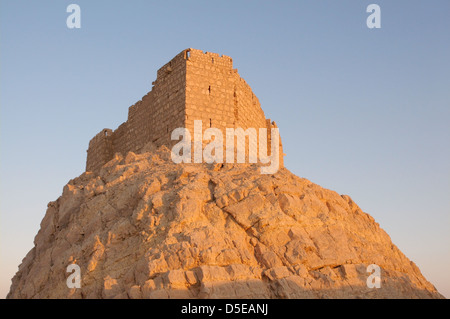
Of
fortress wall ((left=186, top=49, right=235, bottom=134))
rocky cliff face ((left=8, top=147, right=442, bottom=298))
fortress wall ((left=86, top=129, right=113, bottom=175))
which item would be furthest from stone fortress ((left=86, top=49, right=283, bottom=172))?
rocky cliff face ((left=8, top=147, right=442, bottom=298))

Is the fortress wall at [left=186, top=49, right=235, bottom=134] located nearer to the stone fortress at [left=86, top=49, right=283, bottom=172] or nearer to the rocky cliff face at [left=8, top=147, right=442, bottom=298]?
the stone fortress at [left=86, top=49, right=283, bottom=172]

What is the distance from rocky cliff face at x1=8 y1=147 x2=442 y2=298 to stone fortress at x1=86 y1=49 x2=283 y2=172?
2835 millimetres

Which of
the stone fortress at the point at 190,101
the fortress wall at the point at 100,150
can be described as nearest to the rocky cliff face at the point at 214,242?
the stone fortress at the point at 190,101

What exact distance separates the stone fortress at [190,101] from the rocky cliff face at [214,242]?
2835mm

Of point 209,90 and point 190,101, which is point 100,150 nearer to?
point 190,101

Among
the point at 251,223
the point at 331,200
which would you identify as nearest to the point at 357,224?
the point at 331,200

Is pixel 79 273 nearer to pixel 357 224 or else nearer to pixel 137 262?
pixel 137 262

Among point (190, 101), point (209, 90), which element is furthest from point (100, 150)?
point (209, 90)

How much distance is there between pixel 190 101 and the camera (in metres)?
17.1

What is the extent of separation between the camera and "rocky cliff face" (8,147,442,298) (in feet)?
35.7

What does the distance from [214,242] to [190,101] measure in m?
6.89
